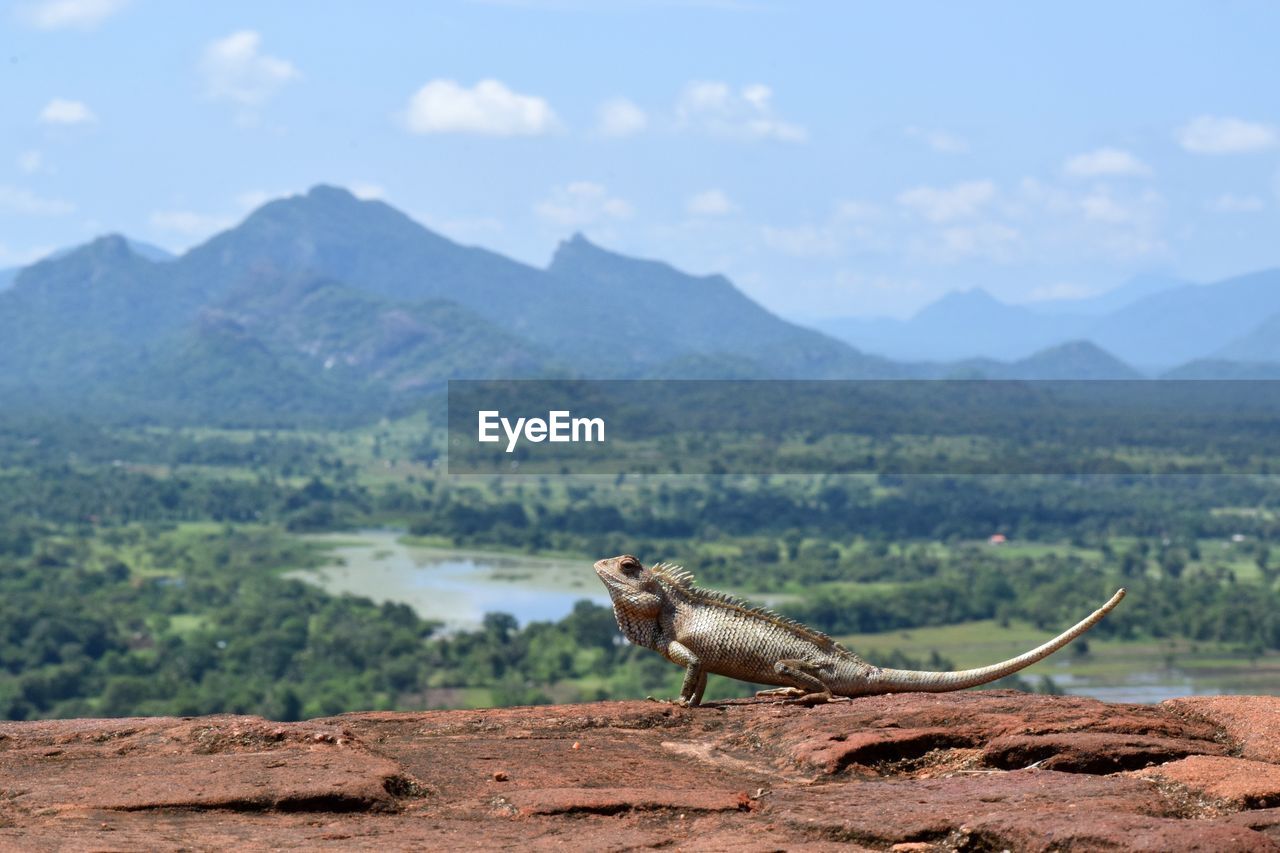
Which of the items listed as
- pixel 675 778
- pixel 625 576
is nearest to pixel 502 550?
pixel 625 576

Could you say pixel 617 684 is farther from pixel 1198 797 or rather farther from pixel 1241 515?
pixel 1241 515

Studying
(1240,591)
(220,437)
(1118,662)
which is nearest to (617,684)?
(1118,662)

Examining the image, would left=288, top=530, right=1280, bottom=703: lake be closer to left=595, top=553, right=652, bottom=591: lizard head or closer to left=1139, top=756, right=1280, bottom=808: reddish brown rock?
left=595, top=553, right=652, bottom=591: lizard head

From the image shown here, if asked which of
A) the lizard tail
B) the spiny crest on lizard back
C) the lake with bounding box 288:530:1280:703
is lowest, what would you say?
the lake with bounding box 288:530:1280:703

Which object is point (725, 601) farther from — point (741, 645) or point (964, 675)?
point (964, 675)

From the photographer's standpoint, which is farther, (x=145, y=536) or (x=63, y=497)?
(x=63, y=497)

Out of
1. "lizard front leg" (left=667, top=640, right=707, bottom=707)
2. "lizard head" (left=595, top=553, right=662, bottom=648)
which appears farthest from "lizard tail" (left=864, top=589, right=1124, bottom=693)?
"lizard head" (left=595, top=553, right=662, bottom=648)
